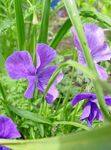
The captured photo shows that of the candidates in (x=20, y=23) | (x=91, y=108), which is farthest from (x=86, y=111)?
(x=20, y=23)

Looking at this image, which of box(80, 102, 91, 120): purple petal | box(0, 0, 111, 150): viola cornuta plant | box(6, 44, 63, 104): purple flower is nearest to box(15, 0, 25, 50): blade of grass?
box(0, 0, 111, 150): viola cornuta plant

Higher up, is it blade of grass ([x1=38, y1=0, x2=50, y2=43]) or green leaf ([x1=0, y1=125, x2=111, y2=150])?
blade of grass ([x1=38, y1=0, x2=50, y2=43])

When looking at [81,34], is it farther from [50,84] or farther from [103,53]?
[103,53]

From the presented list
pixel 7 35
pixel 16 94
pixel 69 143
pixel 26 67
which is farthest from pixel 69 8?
pixel 7 35

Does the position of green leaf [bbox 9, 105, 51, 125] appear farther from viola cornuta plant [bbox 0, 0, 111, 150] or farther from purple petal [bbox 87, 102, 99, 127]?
purple petal [bbox 87, 102, 99, 127]

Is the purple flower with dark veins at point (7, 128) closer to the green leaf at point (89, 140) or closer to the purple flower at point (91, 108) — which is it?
the purple flower at point (91, 108)

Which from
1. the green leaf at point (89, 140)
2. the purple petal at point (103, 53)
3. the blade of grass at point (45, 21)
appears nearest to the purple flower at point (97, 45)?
the purple petal at point (103, 53)

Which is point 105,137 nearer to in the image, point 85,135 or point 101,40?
point 85,135
